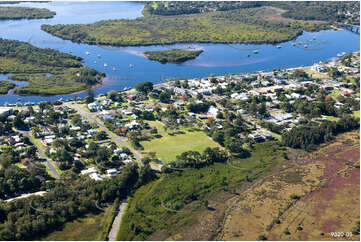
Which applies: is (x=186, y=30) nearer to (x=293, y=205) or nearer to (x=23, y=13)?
(x=23, y=13)

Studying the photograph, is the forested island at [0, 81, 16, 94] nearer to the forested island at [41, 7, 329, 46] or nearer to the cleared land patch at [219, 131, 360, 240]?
the forested island at [41, 7, 329, 46]

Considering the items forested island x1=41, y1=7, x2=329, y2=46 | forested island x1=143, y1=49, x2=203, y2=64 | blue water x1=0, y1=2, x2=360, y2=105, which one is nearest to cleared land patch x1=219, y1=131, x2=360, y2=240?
blue water x1=0, y1=2, x2=360, y2=105

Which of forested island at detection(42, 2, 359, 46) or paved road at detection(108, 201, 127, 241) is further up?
forested island at detection(42, 2, 359, 46)

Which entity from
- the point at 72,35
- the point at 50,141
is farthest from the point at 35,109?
the point at 72,35

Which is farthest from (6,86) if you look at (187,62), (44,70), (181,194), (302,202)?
(302,202)

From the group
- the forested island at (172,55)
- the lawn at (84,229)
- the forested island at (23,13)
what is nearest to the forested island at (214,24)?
the forested island at (172,55)

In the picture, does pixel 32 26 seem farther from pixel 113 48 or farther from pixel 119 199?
pixel 119 199

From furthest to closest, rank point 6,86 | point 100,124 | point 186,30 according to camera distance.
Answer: point 186,30 < point 6,86 < point 100,124
